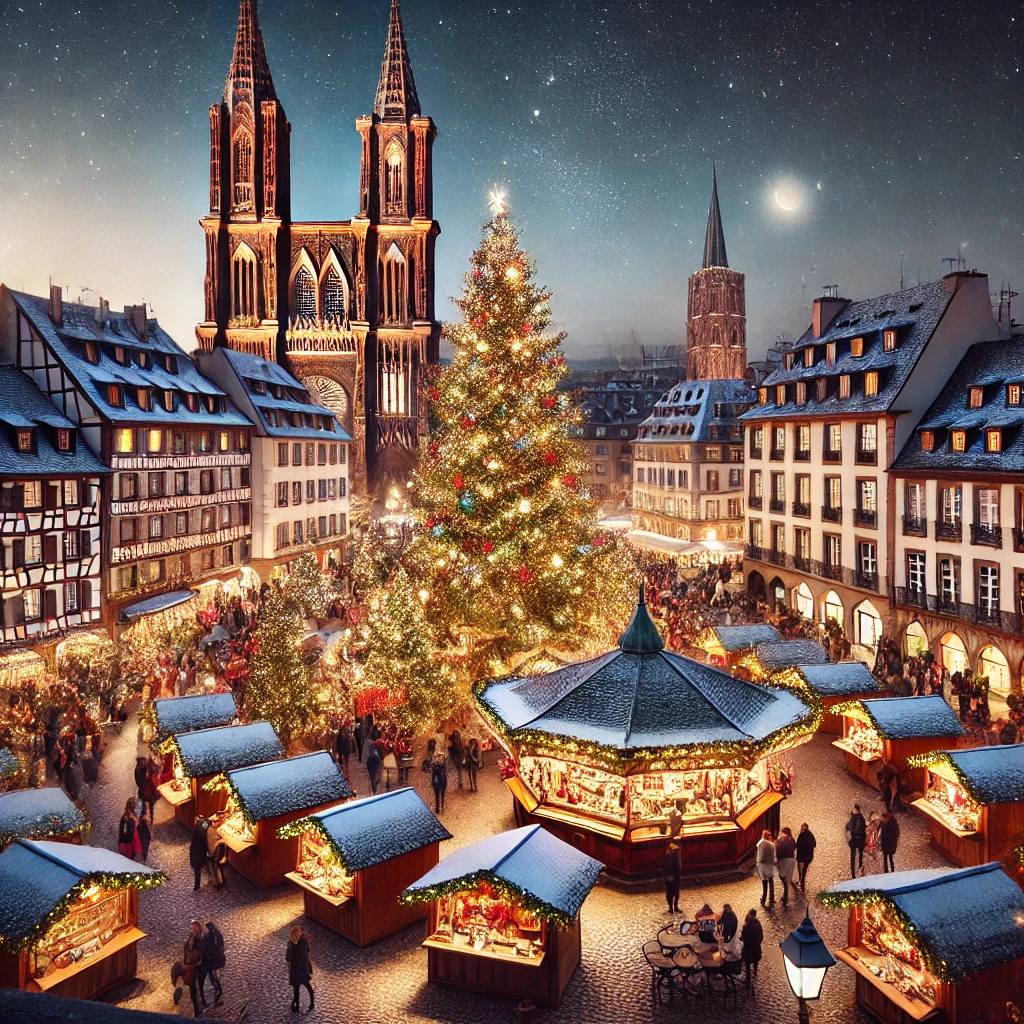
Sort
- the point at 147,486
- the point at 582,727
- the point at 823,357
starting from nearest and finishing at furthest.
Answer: the point at 582,727 < the point at 147,486 < the point at 823,357

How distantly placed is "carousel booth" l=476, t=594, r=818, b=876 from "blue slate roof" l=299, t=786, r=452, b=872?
2721mm

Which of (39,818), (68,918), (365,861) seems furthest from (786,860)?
(39,818)

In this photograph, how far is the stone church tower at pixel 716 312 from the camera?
343 ft

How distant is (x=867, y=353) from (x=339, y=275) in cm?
4642

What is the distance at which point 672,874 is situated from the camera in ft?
45.9

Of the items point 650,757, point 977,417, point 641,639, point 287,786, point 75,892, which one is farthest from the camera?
point 977,417

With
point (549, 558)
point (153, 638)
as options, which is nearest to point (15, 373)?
point (153, 638)

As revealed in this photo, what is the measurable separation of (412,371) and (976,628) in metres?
48.6

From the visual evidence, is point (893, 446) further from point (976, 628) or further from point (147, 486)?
point (147, 486)

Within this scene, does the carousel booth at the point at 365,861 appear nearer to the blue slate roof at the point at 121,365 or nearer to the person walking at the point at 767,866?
the person walking at the point at 767,866

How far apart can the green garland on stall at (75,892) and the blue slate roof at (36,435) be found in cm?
1980

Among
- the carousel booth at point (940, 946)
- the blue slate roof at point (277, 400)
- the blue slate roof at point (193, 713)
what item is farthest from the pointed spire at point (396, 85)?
the carousel booth at point (940, 946)

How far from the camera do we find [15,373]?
3222 centimetres

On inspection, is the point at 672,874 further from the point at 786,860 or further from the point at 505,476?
the point at 505,476
